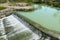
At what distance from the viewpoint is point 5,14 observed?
471 inches

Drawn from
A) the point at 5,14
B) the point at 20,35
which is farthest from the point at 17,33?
the point at 5,14

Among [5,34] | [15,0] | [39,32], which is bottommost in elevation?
[15,0]

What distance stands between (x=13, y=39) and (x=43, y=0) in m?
15.0

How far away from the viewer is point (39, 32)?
6113mm

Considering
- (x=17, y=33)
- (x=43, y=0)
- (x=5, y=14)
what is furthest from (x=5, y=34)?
(x=43, y=0)

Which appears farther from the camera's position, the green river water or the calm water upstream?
the green river water

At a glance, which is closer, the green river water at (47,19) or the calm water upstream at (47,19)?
the calm water upstream at (47,19)

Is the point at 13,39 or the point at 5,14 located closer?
the point at 13,39

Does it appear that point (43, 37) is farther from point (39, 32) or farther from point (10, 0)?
point (10, 0)

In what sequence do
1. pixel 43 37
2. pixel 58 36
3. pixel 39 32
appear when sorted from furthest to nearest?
pixel 39 32
pixel 43 37
pixel 58 36

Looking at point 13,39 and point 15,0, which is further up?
point 13,39

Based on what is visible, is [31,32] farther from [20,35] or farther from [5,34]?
[5,34]

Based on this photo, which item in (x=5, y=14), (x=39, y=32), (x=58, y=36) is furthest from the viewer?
(x=5, y=14)

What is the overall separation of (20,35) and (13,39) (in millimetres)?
491
